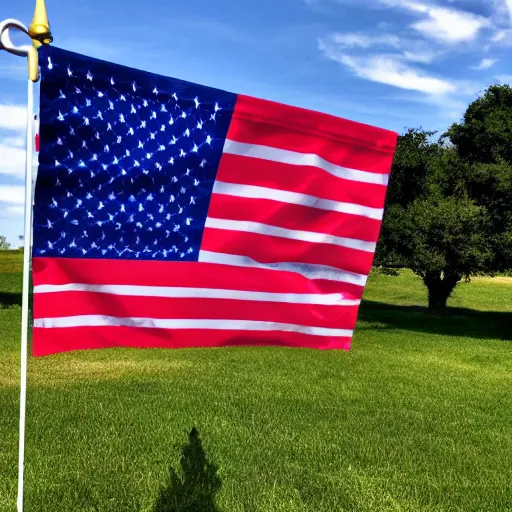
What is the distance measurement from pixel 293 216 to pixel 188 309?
42.7 inches

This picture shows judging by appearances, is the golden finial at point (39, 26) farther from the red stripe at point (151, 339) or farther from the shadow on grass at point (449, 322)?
the shadow on grass at point (449, 322)

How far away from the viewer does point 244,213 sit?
206 inches

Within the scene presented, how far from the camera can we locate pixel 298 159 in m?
5.29

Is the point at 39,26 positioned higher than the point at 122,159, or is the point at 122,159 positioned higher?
the point at 39,26

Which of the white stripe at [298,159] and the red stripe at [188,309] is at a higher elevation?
the white stripe at [298,159]

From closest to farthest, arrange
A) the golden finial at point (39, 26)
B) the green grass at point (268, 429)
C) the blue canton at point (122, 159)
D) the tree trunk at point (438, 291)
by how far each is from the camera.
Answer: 1. the golden finial at point (39, 26)
2. the blue canton at point (122, 159)
3. the green grass at point (268, 429)
4. the tree trunk at point (438, 291)

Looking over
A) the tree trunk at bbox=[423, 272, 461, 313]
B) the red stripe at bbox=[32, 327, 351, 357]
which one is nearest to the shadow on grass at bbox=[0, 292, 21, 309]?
the tree trunk at bbox=[423, 272, 461, 313]

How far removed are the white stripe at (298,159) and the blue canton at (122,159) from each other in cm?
14

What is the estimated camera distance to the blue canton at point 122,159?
4523 mm

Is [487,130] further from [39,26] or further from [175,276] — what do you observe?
[39,26]

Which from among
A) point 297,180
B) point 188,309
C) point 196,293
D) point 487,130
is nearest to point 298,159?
point 297,180

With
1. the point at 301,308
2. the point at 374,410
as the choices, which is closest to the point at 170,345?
the point at 301,308

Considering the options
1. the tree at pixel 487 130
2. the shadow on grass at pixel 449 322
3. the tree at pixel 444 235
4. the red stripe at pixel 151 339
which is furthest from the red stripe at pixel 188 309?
the tree at pixel 487 130

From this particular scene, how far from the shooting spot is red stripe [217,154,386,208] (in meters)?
5.15
